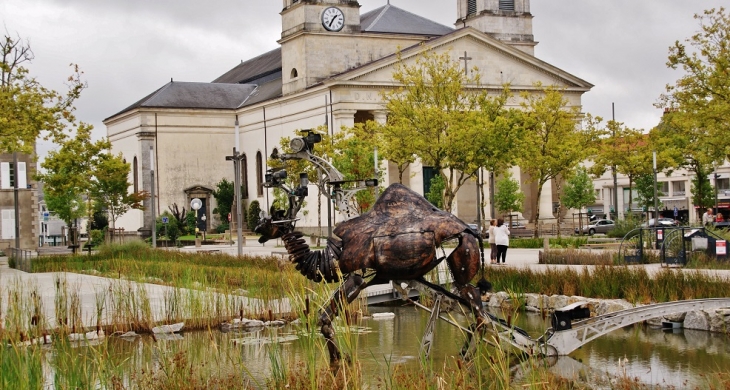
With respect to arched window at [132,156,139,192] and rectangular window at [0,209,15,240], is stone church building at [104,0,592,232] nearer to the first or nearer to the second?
arched window at [132,156,139,192]

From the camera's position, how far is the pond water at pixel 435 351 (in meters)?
11.4

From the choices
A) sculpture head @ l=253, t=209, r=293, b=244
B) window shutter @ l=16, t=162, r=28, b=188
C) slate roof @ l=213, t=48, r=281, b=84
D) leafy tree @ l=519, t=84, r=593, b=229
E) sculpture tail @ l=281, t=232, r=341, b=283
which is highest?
slate roof @ l=213, t=48, r=281, b=84

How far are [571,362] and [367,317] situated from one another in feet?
17.0

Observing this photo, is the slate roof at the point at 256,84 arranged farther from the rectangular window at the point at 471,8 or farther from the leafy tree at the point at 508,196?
the leafy tree at the point at 508,196

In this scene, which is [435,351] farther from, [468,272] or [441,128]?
[441,128]

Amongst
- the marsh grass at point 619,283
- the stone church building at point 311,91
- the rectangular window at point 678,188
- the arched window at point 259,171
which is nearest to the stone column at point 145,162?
the stone church building at point 311,91

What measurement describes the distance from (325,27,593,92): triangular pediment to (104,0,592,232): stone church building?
0.06 meters

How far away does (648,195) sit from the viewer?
211 feet

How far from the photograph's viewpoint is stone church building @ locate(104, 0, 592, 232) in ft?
203

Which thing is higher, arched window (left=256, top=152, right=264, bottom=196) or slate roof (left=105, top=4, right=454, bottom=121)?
slate roof (left=105, top=4, right=454, bottom=121)

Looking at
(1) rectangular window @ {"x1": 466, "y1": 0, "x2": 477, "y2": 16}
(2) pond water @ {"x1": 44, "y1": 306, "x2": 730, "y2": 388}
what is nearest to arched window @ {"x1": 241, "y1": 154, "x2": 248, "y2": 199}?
(1) rectangular window @ {"x1": 466, "y1": 0, "x2": 477, "y2": 16}

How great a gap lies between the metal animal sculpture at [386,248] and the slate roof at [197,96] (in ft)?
207

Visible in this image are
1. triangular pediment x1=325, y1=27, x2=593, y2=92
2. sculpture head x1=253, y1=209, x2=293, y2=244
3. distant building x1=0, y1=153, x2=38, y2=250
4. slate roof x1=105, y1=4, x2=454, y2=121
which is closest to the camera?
sculpture head x1=253, y1=209, x2=293, y2=244

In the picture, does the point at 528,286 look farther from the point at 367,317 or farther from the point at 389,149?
the point at 389,149
